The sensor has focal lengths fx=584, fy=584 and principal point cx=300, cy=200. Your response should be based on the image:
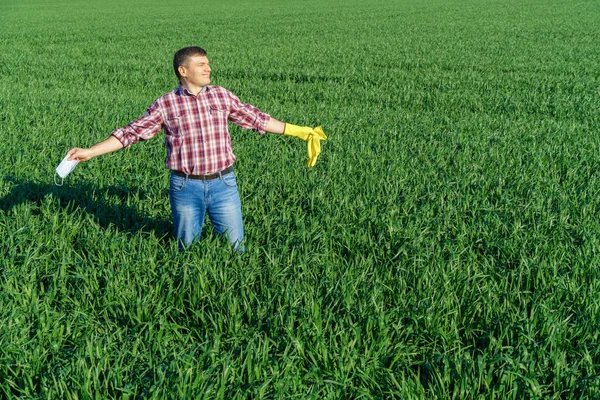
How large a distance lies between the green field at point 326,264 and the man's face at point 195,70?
1.08 metres

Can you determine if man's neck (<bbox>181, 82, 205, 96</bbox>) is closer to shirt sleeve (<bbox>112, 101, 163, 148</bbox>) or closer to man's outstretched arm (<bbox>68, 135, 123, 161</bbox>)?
shirt sleeve (<bbox>112, 101, 163, 148</bbox>)

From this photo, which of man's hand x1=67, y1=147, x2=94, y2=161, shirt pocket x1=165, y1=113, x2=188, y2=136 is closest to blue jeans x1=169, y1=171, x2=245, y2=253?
shirt pocket x1=165, y1=113, x2=188, y2=136

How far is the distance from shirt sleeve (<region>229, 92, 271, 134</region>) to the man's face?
0.27 meters

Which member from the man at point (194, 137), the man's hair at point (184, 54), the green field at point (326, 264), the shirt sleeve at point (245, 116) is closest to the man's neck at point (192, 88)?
the man at point (194, 137)

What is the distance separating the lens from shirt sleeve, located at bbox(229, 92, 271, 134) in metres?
3.78

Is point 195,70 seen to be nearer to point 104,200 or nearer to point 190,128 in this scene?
point 190,128

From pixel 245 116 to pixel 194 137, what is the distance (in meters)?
0.39

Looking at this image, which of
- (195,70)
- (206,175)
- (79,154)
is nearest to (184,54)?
(195,70)

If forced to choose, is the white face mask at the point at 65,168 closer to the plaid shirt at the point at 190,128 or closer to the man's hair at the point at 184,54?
the plaid shirt at the point at 190,128

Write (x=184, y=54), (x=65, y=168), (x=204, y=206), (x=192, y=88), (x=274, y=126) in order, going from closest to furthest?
(x=65, y=168) < (x=184, y=54) < (x=192, y=88) < (x=204, y=206) < (x=274, y=126)

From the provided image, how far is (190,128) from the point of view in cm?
362

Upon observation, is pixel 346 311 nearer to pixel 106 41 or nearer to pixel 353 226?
pixel 353 226

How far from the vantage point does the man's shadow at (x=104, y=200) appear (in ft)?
15.3

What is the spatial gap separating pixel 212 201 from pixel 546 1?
45469 millimetres
